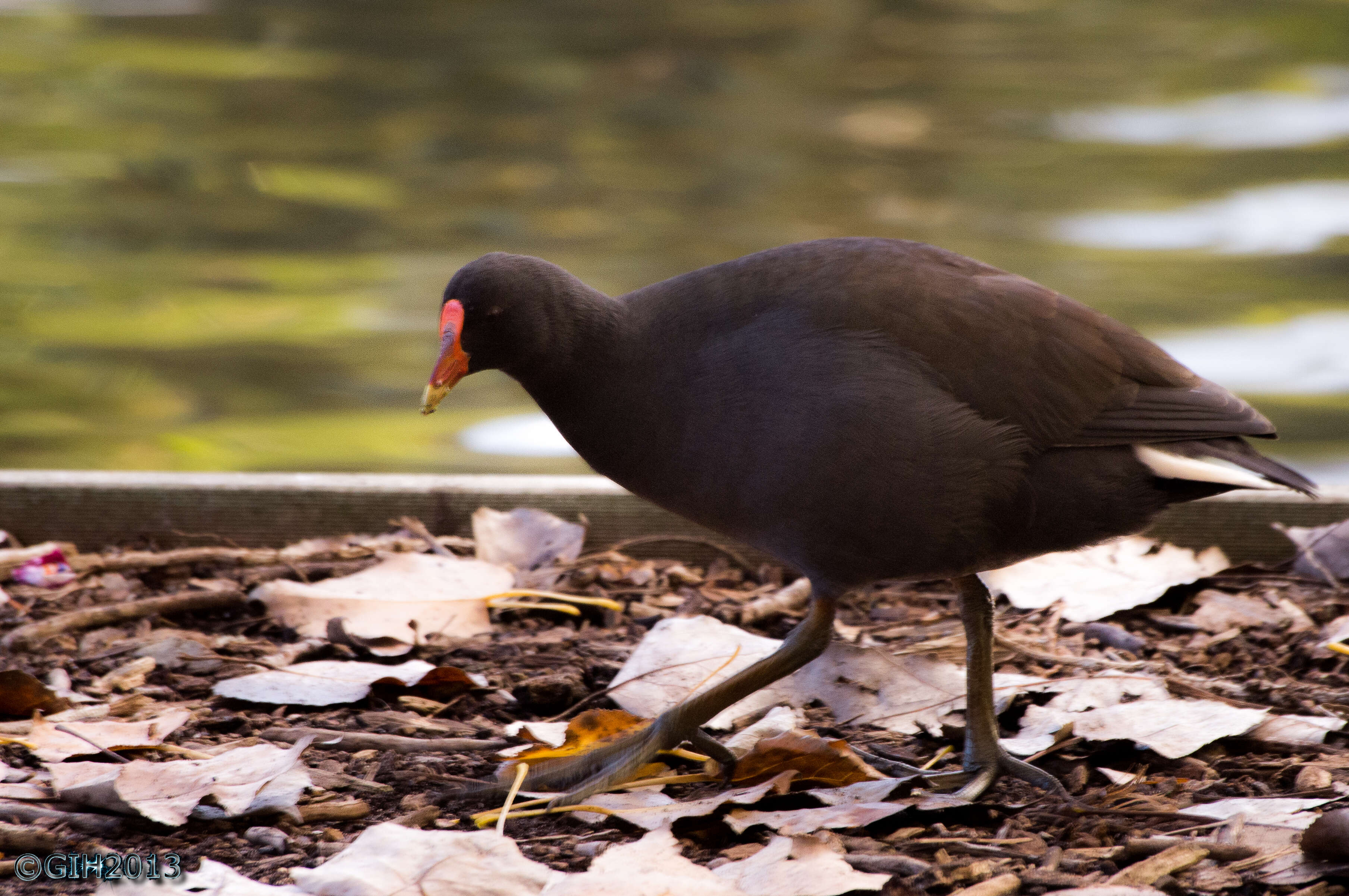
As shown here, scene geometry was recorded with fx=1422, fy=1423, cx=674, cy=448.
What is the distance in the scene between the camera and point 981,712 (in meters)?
2.53

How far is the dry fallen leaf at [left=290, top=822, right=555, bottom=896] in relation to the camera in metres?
1.92

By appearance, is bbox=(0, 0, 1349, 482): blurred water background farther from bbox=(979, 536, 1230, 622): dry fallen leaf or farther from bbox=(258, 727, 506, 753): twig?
bbox=(258, 727, 506, 753): twig

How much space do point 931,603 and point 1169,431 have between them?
939 millimetres

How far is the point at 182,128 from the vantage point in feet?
26.5

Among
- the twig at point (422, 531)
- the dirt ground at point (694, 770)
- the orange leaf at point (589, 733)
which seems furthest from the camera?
the twig at point (422, 531)

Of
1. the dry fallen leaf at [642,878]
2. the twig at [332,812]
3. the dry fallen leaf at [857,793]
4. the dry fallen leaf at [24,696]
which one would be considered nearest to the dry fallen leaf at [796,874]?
the dry fallen leaf at [642,878]

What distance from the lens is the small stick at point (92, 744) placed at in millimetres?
2379

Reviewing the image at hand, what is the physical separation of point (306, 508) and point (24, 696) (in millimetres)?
1137

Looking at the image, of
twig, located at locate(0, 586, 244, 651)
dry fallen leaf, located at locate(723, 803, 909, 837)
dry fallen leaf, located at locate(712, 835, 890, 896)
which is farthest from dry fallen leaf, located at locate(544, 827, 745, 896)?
twig, located at locate(0, 586, 244, 651)

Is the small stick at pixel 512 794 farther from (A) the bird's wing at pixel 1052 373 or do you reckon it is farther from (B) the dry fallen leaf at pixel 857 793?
(A) the bird's wing at pixel 1052 373

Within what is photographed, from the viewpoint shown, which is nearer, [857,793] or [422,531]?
[857,793]

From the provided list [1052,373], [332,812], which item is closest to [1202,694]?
[1052,373]

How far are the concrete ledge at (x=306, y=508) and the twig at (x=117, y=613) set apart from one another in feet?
1.47

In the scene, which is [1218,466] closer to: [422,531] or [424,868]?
[424,868]
